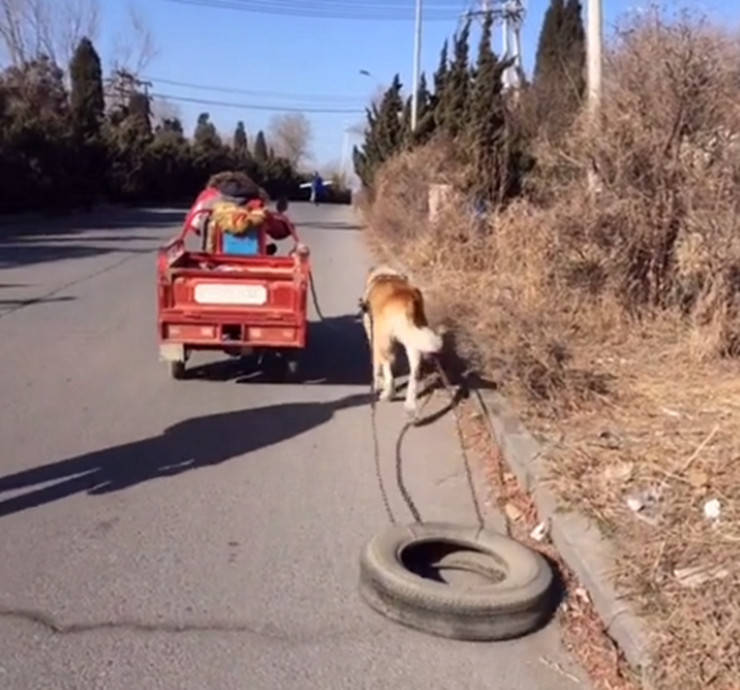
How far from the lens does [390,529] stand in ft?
18.0

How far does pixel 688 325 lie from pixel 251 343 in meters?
4.10

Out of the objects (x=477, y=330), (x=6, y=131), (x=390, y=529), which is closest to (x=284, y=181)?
(x=6, y=131)

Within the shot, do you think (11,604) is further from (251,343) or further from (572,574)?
(251,343)

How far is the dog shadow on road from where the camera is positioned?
6.47 metres

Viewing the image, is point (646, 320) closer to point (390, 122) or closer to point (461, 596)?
point (461, 596)

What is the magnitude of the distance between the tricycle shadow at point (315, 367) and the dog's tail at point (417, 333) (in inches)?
57.6

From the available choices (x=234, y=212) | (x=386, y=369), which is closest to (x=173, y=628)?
(x=386, y=369)

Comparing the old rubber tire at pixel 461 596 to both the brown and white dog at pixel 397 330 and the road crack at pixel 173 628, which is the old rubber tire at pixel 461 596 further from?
the brown and white dog at pixel 397 330

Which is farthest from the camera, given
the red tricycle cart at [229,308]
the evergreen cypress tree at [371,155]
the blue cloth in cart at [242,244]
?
the evergreen cypress tree at [371,155]

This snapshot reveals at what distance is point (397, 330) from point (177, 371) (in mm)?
2294

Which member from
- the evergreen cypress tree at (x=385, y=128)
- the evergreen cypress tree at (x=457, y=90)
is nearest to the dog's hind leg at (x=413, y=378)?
the evergreen cypress tree at (x=457, y=90)

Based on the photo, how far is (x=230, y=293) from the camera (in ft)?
31.4

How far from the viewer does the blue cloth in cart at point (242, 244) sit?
36.1ft

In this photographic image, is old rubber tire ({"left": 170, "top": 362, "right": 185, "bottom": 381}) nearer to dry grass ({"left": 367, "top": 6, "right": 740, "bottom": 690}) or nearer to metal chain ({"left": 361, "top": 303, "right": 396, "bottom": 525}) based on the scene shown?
metal chain ({"left": 361, "top": 303, "right": 396, "bottom": 525})
